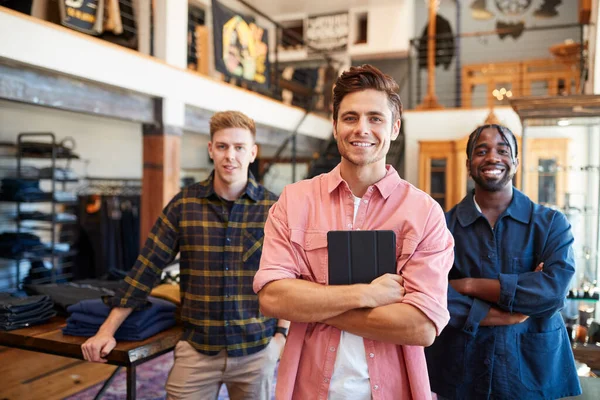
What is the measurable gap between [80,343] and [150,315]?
0.30m

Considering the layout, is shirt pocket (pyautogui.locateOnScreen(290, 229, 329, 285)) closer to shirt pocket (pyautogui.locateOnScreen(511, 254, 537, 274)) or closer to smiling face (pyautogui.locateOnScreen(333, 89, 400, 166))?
smiling face (pyautogui.locateOnScreen(333, 89, 400, 166))

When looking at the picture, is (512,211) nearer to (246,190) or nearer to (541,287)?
(541,287)

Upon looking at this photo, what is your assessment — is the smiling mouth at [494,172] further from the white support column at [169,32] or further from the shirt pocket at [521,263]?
the white support column at [169,32]

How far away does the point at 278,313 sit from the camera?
1395 mm

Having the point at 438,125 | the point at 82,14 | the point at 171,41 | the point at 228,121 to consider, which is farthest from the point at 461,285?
the point at 438,125

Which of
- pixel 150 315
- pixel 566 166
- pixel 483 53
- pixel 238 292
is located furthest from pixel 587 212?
pixel 483 53

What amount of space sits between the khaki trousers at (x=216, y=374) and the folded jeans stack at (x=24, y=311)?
751 mm

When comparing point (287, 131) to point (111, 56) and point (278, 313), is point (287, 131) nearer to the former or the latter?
point (111, 56)

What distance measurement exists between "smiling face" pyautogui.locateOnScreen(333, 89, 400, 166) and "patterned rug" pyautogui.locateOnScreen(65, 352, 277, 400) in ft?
8.40

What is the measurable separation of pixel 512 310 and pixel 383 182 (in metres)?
0.73

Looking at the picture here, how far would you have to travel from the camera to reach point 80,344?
85.0 inches

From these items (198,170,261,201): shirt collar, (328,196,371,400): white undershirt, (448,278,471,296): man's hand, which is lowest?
(328,196,371,400): white undershirt

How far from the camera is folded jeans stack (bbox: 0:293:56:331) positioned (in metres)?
2.36

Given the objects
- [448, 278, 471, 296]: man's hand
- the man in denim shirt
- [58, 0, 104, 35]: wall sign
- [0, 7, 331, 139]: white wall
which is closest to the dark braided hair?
the man in denim shirt
